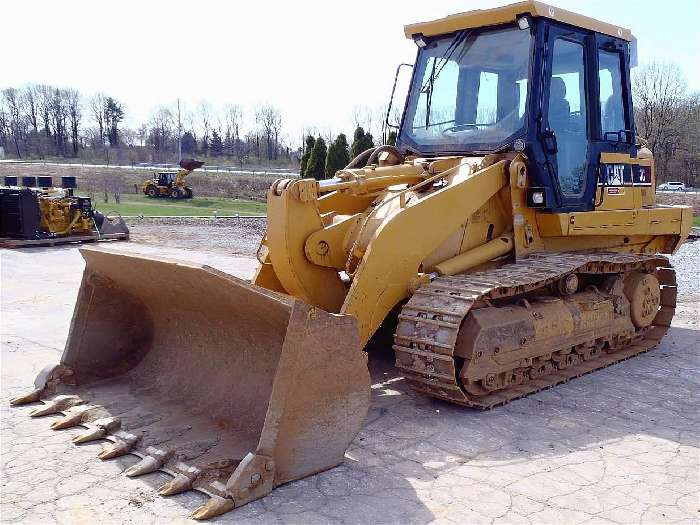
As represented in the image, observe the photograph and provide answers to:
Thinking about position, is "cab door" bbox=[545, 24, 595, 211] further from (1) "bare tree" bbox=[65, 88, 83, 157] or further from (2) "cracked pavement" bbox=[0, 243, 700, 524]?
(1) "bare tree" bbox=[65, 88, 83, 157]

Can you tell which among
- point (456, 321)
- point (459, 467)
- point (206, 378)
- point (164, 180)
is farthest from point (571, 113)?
point (164, 180)

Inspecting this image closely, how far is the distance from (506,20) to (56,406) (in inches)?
190

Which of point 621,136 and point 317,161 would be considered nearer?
point 621,136

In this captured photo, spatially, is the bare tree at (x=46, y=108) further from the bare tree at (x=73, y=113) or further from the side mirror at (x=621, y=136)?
the side mirror at (x=621, y=136)

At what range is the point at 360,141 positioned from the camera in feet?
95.0

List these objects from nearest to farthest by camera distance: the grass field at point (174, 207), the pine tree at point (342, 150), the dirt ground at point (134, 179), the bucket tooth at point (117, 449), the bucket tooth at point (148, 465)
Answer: the bucket tooth at point (148, 465)
the bucket tooth at point (117, 449)
the grass field at point (174, 207)
the pine tree at point (342, 150)
the dirt ground at point (134, 179)

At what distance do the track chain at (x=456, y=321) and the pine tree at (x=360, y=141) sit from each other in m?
23.3

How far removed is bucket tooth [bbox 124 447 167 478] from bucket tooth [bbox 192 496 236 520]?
0.53m

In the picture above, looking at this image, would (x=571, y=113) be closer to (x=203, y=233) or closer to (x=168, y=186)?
(x=203, y=233)

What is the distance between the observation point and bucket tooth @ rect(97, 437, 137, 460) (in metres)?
4.02

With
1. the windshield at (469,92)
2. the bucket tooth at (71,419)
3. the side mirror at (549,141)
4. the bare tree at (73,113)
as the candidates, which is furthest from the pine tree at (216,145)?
the bucket tooth at (71,419)

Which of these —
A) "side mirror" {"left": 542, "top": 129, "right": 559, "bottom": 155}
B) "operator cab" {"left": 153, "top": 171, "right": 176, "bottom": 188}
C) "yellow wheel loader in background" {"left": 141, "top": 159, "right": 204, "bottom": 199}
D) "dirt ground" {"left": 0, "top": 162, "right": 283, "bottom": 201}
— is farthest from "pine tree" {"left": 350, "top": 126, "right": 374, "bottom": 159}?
"side mirror" {"left": 542, "top": 129, "right": 559, "bottom": 155}

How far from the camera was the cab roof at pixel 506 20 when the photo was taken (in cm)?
587

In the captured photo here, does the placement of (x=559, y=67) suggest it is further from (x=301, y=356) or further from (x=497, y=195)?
(x=301, y=356)
